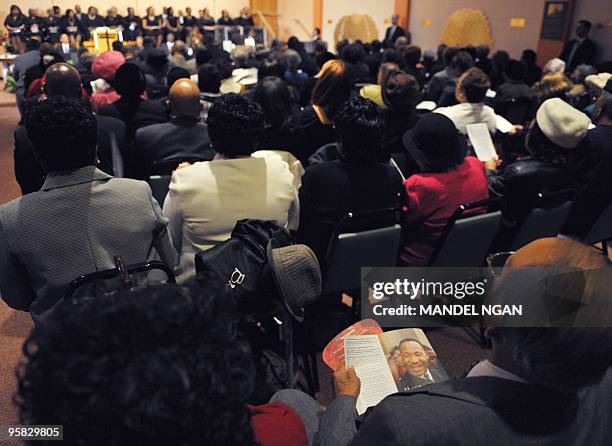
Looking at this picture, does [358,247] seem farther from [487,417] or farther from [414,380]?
[487,417]

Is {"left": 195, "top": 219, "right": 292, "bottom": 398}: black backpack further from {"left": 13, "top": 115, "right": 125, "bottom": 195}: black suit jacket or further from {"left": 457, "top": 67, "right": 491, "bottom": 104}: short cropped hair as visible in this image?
{"left": 457, "top": 67, "right": 491, "bottom": 104}: short cropped hair

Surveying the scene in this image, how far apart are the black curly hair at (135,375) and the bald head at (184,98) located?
2329 millimetres

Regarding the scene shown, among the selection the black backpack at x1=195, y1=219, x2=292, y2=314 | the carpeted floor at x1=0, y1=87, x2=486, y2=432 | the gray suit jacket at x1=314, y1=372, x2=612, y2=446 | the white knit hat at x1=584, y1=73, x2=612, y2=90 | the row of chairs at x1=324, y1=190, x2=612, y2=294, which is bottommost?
the carpeted floor at x1=0, y1=87, x2=486, y2=432

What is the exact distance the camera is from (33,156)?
2.51m

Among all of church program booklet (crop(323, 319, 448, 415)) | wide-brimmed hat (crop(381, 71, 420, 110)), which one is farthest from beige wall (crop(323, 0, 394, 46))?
church program booklet (crop(323, 319, 448, 415))

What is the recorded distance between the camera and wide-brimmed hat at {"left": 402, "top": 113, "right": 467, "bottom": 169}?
221 cm

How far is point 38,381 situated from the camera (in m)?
0.56

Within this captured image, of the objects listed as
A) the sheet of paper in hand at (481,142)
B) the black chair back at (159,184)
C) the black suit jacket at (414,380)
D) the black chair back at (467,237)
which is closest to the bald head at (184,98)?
the black chair back at (159,184)

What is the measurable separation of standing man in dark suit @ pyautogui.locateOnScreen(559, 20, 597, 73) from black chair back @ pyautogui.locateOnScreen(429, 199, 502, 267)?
23.2 ft

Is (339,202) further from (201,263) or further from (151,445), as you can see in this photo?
(151,445)

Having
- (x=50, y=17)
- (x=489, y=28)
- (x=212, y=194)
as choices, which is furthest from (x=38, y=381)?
(x=50, y=17)

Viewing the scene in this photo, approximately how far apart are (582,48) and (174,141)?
7810mm

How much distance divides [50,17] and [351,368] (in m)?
16.4

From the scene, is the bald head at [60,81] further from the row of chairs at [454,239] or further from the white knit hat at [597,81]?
the white knit hat at [597,81]
